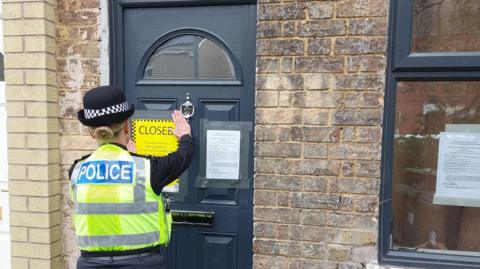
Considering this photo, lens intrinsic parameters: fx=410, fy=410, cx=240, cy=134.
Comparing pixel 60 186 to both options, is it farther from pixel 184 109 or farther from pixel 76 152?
pixel 184 109

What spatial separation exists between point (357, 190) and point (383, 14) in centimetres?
102

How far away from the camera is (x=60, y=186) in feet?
9.27

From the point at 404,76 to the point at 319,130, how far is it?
575mm

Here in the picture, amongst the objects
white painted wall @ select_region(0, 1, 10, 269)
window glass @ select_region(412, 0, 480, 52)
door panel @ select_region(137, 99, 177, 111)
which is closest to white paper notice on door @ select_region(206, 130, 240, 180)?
door panel @ select_region(137, 99, 177, 111)

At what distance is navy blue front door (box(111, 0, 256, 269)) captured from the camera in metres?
2.66

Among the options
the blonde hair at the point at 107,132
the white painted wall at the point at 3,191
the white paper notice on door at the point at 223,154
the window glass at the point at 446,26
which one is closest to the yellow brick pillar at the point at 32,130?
the white painted wall at the point at 3,191

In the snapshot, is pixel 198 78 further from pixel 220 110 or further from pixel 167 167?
pixel 167 167

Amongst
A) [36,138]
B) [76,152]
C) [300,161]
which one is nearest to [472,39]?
[300,161]

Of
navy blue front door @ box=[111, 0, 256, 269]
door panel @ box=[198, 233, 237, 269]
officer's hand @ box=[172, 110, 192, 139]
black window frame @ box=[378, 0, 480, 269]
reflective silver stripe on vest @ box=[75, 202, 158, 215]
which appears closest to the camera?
reflective silver stripe on vest @ box=[75, 202, 158, 215]

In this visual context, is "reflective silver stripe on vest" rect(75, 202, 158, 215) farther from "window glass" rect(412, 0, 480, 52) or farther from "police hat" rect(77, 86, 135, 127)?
"window glass" rect(412, 0, 480, 52)

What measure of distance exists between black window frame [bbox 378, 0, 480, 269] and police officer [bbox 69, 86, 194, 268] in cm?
128

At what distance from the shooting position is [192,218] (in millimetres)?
2777

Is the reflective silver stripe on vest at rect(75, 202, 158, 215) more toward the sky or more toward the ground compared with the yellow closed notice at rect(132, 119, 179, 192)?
more toward the ground

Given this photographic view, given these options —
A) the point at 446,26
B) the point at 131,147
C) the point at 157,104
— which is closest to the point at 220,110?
the point at 157,104
